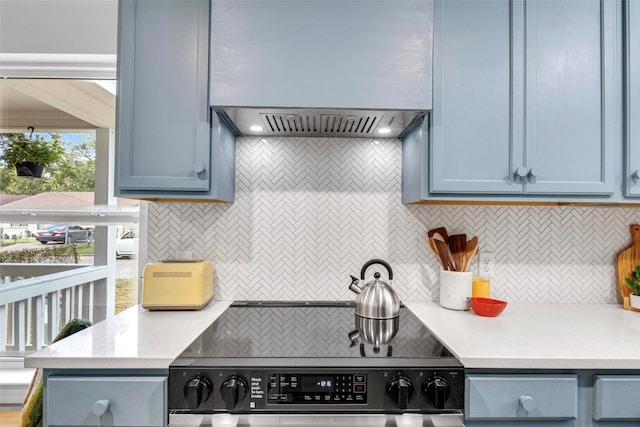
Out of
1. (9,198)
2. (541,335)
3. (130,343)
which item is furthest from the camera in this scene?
(9,198)

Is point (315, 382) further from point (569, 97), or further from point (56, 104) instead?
point (56, 104)

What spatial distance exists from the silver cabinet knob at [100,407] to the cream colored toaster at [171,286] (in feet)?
1.65

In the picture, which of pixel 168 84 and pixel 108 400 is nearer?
pixel 108 400

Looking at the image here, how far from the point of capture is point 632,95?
142 centimetres

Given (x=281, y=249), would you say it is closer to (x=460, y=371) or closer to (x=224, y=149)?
(x=224, y=149)

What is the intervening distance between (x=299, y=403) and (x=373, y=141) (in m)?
1.23

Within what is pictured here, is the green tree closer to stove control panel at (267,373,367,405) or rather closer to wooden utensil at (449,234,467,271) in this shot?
stove control panel at (267,373,367,405)

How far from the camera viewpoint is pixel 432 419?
103cm

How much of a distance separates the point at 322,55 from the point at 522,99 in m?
0.83

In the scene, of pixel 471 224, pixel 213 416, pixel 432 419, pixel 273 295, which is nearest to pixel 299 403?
pixel 213 416

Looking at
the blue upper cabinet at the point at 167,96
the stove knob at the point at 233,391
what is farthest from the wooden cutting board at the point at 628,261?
the blue upper cabinet at the point at 167,96

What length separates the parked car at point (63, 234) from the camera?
1.98 meters

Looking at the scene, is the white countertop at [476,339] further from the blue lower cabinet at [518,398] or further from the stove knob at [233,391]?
the stove knob at [233,391]

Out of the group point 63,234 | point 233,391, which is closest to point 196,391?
point 233,391
